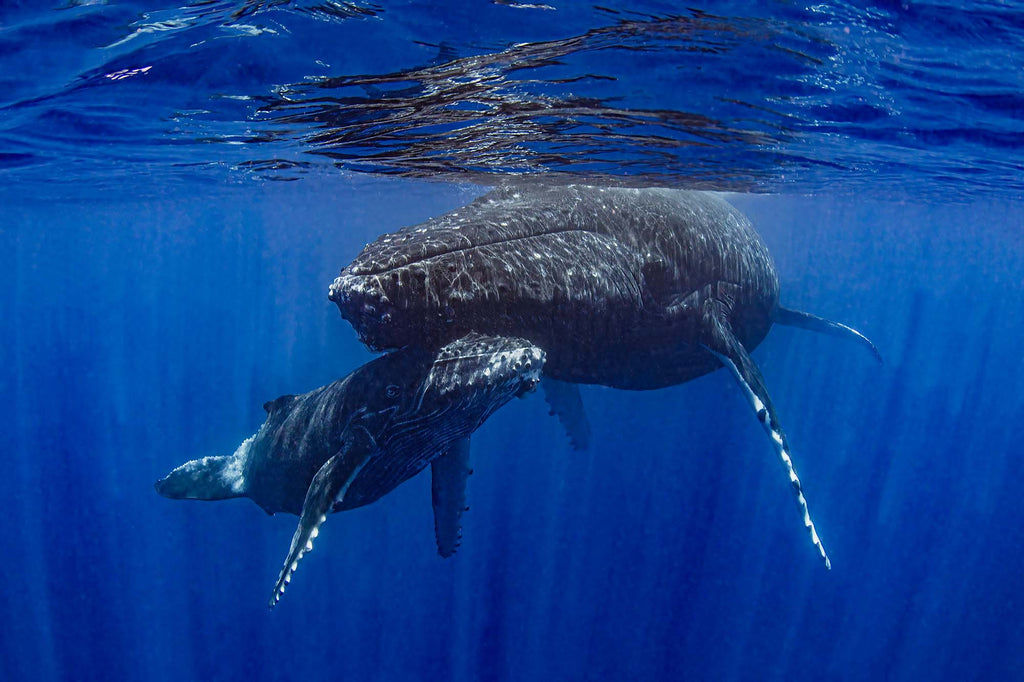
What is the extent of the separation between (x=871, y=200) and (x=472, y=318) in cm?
2572

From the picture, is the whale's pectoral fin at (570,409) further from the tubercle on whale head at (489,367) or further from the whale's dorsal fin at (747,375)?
the tubercle on whale head at (489,367)

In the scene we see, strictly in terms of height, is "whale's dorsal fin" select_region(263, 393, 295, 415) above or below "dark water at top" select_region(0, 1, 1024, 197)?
below

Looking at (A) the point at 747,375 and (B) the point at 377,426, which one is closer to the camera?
(B) the point at 377,426

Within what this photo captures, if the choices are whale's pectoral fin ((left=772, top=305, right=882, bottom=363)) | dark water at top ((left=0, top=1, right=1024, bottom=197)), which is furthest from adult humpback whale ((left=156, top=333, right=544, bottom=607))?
whale's pectoral fin ((left=772, top=305, right=882, bottom=363))

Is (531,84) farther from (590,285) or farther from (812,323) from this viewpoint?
(812,323)

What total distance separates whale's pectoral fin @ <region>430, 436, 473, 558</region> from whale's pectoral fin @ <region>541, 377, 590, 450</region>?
355cm

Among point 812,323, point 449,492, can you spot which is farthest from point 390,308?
point 812,323

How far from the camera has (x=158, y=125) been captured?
514 inches

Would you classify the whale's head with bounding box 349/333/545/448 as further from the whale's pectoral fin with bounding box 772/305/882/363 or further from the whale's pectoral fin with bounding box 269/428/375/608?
the whale's pectoral fin with bounding box 772/305/882/363

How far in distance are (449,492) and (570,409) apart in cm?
434

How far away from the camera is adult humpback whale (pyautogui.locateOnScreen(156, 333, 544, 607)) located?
459cm

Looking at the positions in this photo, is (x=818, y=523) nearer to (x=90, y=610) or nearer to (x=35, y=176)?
(x=90, y=610)

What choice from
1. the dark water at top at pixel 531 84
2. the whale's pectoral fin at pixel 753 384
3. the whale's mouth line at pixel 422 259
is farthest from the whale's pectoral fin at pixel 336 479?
the dark water at top at pixel 531 84

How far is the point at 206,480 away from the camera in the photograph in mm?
7914
